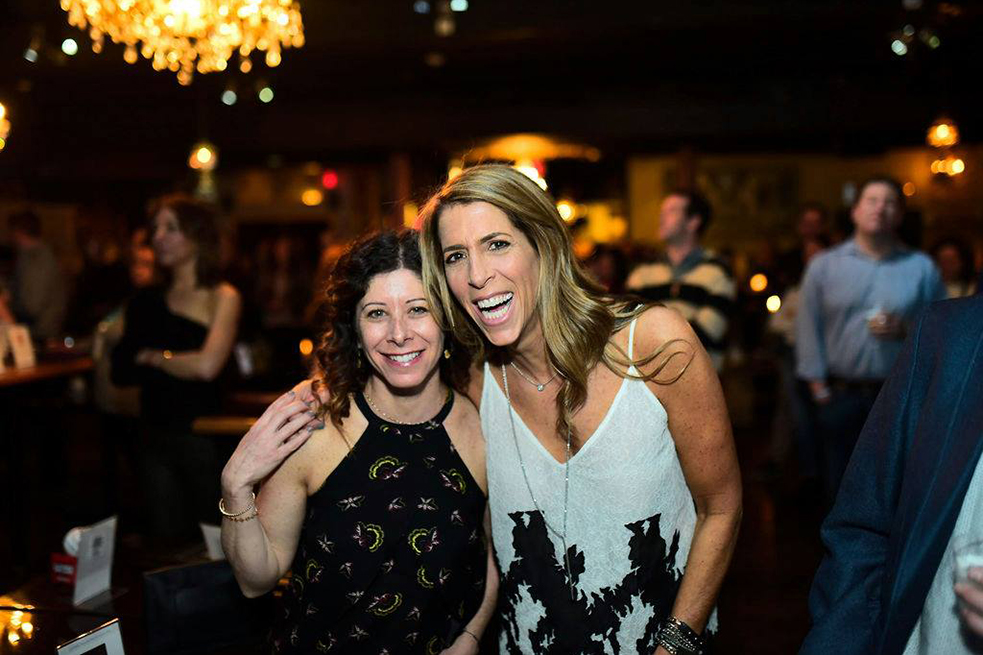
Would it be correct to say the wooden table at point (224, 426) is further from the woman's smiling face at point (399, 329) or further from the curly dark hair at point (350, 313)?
the woman's smiling face at point (399, 329)

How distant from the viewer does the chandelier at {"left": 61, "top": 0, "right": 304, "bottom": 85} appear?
3.51 m

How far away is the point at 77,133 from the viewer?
11492 mm

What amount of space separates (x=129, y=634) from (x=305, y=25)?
6.39 m

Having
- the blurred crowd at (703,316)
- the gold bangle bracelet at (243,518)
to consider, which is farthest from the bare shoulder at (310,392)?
the blurred crowd at (703,316)

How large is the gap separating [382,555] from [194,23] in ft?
8.72

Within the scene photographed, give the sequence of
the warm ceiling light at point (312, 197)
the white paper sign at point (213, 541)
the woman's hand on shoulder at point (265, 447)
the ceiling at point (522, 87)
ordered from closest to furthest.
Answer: the woman's hand on shoulder at point (265, 447)
the white paper sign at point (213, 541)
the ceiling at point (522, 87)
the warm ceiling light at point (312, 197)

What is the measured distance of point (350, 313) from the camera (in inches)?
76.9

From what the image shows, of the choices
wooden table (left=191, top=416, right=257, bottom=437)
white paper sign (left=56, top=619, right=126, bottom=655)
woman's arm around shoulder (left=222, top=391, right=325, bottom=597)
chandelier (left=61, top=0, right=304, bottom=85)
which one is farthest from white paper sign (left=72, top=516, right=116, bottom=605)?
chandelier (left=61, top=0, right=304, bottom=85)

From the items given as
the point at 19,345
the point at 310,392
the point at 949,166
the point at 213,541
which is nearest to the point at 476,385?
the point at 310,392

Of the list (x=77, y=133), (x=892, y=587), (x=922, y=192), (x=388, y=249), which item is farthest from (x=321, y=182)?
(x=892, y=587)

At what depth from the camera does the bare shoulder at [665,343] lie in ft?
5.74

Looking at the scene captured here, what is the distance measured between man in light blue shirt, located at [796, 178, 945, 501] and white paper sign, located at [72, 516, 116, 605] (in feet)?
11.2

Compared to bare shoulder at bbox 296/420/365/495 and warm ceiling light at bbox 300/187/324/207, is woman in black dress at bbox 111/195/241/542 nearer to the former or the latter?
bare shoulder at bbox 296/420/365/495

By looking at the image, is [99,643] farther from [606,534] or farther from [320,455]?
[606,534]
